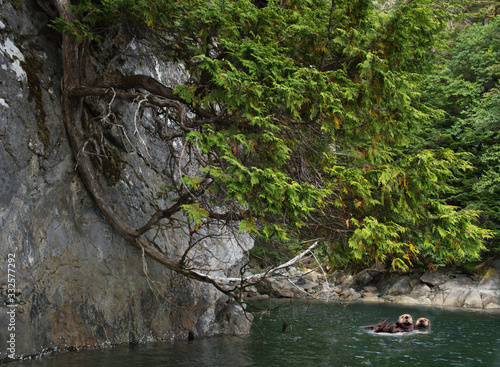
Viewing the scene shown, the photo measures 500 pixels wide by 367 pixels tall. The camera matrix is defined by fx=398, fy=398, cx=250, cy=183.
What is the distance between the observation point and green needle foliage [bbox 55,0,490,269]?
6.54m

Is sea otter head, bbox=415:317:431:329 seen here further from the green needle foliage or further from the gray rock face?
the gray rock face

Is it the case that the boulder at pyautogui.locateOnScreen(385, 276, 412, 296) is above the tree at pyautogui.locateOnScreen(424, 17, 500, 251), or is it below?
below

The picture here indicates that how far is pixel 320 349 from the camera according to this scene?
10.5 m

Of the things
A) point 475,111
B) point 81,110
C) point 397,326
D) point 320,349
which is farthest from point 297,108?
point 475,111

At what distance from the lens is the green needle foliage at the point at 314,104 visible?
654 centimetres

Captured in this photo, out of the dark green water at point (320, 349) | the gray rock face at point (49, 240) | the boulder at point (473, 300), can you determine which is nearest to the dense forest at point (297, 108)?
the gray rock face at point (49, 240)

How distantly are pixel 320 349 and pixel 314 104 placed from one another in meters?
6.76

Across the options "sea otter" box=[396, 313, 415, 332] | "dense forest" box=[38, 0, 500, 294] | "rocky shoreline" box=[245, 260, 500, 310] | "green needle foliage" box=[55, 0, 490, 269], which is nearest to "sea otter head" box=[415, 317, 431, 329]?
"sea otter" box=[396, 313, 415, 332]

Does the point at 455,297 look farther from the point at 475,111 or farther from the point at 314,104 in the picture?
the point at 314,104

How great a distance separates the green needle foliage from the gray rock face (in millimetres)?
1728

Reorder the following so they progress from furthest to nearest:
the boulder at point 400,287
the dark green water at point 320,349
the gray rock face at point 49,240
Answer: the boulder at point 400,287 < the dark green water at point 320,349 < the gray rock face at point 49,240

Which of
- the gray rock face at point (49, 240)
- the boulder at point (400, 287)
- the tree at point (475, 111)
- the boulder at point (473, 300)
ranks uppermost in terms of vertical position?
the tree at point (475, 111)

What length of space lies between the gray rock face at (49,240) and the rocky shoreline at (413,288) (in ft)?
37.0

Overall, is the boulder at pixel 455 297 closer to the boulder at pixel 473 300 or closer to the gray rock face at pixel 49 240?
the boulder at pixel 473 300
